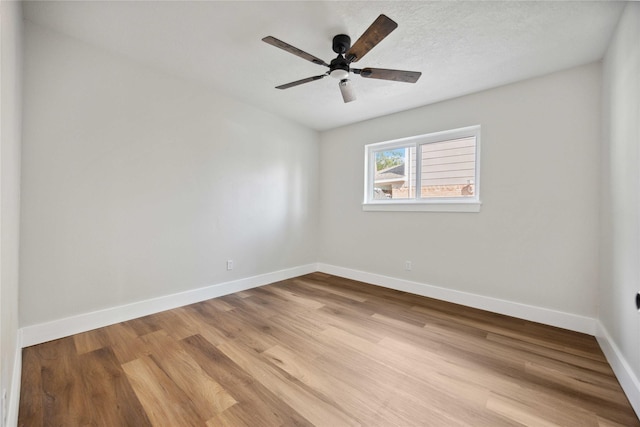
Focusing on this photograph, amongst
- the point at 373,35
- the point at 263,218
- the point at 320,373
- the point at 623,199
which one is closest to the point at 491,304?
the point at 623,199

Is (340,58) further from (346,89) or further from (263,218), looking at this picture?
(263,218)

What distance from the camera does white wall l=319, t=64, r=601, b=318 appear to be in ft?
7.38

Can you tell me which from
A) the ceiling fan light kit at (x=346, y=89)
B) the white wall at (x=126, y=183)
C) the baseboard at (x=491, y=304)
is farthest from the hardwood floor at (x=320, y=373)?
the ceiling fan light kit at (x=346, y=89)

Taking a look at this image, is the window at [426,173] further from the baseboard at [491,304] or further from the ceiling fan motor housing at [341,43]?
the ceiling fan motor housing at [341,43]

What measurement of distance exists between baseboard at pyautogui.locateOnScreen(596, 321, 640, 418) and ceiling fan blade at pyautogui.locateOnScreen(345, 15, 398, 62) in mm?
2425

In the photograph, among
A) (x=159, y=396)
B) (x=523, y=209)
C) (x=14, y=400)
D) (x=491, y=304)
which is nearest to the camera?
(x=14, y=400)

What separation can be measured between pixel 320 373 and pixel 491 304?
2105 mm

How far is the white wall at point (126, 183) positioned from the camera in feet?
6.42

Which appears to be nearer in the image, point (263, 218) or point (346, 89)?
point (346, 89)

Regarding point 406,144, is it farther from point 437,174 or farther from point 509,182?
point 509,182

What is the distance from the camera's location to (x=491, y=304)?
8.81ft

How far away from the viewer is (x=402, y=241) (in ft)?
11.1

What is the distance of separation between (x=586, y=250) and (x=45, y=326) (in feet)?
15.1

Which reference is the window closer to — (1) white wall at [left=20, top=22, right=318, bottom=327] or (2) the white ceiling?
(2) the white ceiling
